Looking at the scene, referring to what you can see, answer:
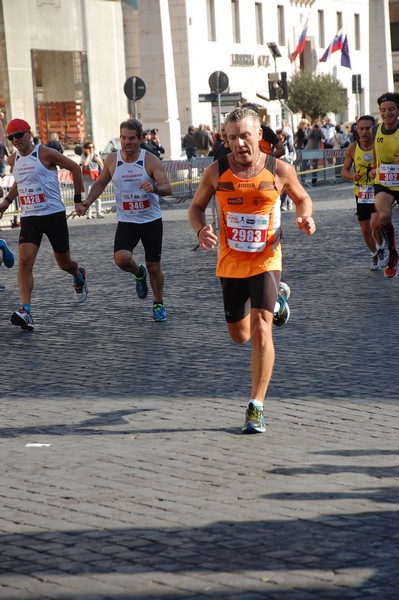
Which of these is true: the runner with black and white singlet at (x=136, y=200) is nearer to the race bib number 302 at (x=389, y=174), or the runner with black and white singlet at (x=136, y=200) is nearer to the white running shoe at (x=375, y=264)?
the race bib number 302 at (x=389, y=174)

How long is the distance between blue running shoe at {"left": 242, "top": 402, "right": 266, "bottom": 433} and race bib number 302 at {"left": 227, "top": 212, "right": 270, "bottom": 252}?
3.01ft

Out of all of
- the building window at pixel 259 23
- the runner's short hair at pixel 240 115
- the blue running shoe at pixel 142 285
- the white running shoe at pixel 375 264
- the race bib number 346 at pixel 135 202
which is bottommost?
the white running shoe at pixel 375 264

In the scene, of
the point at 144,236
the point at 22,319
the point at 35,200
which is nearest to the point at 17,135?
the point at 35,200

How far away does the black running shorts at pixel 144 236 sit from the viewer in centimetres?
1159

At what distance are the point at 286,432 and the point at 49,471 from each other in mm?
1345

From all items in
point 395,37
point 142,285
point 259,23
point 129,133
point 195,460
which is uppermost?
point 395,37

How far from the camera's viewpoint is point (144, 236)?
11656 mm

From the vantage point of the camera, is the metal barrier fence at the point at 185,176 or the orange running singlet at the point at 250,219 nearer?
the orange running singlet at the point at 250,219

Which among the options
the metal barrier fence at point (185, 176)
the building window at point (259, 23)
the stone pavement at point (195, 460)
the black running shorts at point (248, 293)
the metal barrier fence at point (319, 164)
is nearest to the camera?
the stone pavement at point (195, 460)

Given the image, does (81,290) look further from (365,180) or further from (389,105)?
(365,180)

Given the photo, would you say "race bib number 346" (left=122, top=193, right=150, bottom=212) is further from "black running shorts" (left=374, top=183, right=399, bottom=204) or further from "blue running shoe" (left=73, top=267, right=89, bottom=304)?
"black running shorts" (left=374, top=183, right=399, bottom=204)

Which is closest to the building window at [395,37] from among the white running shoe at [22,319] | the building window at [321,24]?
the building window at [321,24]

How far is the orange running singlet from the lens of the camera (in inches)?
286

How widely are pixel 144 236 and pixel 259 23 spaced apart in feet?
170
